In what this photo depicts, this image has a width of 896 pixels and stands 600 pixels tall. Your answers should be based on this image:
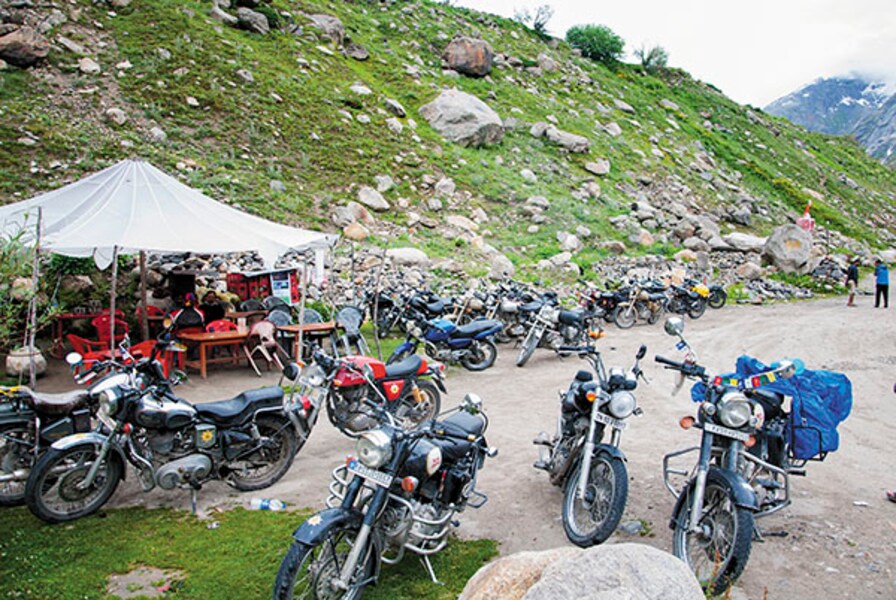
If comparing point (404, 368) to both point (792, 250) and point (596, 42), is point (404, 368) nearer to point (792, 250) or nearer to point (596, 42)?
point (792, 250)

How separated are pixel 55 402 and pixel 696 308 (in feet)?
46.9

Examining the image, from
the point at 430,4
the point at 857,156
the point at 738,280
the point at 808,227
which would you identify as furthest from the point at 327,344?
the point at 857,156

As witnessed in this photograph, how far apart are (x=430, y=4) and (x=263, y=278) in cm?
3058

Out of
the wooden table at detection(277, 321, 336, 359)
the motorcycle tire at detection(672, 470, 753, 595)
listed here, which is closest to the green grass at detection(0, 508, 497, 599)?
the motorcycle tire at detection(672, 470, 753, 595)

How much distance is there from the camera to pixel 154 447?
4.70 m

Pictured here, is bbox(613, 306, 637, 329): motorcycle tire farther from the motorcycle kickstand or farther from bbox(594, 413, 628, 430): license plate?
the motorcycle kickstand

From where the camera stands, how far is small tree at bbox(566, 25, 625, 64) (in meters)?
42.6

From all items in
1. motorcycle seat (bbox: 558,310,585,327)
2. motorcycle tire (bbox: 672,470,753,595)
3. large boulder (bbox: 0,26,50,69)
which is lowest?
motorcycle seat (bbox: 558,310,585,327)

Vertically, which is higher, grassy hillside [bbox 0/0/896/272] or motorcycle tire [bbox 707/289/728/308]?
grassy hillside [bbox 0/0/896/272]

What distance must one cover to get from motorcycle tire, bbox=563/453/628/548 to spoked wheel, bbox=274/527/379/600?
4.82 ft

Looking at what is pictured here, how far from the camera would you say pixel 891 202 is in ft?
133

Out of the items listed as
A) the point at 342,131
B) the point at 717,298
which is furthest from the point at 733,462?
the point at 342,131

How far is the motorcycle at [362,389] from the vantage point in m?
5.42

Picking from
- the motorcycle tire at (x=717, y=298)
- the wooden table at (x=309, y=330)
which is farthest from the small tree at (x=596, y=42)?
the wooden table at (x=309, y=330)
